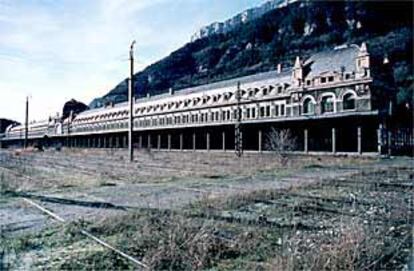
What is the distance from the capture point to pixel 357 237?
156 inches

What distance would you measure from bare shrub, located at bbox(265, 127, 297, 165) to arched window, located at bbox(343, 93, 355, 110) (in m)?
3.06

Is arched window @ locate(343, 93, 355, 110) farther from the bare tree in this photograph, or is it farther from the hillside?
the hillside

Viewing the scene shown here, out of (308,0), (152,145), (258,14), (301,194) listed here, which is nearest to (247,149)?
(152,145)

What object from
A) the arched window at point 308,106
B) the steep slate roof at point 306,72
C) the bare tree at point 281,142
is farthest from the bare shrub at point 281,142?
the steep slate roof at point 306,72

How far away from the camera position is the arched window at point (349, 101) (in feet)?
66.4

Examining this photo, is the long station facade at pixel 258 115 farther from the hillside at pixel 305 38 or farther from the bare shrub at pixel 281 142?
the hillside at pixel 305 38

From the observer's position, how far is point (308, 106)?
25469 mm

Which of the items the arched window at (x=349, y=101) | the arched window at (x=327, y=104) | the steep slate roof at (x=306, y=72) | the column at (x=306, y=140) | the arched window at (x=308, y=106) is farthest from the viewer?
the arched window at (x=308, y=106)

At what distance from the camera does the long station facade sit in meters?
20.3

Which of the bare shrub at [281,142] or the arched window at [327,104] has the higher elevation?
the arched window at [327,104]

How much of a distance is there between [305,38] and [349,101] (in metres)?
16.7

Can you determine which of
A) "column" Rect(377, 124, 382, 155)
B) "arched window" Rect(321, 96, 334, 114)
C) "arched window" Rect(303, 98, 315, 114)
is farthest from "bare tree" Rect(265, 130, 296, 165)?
"column" Rect(377, 124, 382, 155)

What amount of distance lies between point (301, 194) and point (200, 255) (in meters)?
4.78

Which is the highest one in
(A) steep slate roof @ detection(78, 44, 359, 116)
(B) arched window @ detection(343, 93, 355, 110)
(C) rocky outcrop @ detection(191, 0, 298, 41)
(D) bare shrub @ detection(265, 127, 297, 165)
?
(A) steep slate roof @ detection(78, 44, 359, 116)
